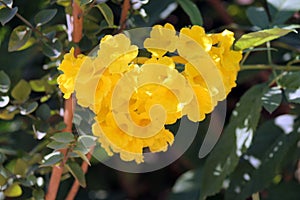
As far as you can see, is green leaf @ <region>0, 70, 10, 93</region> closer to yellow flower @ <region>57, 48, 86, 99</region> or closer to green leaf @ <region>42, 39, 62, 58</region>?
→ green leaf @ <region>42, 39, 62, 58</region>

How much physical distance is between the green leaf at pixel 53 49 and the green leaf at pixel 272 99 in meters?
0.27

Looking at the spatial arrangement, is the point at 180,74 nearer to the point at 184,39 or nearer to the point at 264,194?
the point at 184,39

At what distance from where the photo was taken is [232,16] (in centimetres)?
132

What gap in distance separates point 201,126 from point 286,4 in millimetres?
279

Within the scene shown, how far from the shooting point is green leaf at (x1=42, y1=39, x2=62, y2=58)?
79 centimetres

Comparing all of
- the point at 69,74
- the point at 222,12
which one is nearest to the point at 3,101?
the point at 69,74

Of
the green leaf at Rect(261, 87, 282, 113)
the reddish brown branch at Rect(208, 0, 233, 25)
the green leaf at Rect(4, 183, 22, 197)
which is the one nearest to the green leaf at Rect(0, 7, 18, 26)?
the green leaf at Rect(4, 183, 22, 197)

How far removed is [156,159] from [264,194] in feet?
0.87

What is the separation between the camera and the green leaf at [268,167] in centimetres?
94

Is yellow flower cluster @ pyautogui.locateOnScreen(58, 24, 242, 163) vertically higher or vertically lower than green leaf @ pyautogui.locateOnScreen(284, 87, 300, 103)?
higher

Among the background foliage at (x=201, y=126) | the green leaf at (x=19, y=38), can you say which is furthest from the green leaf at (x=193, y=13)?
the green leaf at (x=19, y=38)

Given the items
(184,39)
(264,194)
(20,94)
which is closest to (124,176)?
(264,194)

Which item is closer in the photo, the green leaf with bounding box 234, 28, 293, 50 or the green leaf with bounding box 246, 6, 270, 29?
the green leaf with bounding box 234, 28, 293, 50

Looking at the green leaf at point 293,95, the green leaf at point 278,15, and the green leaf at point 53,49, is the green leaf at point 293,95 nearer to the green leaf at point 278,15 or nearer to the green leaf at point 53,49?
the green leaf at point 278,15
